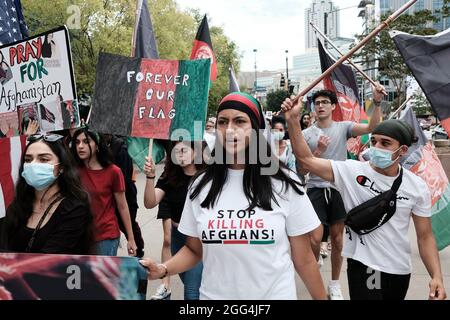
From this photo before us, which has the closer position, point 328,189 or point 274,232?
point 274,232

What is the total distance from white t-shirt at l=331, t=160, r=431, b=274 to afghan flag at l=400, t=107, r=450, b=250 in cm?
310

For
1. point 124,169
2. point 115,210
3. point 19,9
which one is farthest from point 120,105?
→ point 19,9

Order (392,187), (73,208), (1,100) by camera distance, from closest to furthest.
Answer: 1. (73,208)
2. (392,187)
3. (1,100)

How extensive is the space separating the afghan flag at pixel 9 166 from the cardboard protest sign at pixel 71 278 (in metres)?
0.97

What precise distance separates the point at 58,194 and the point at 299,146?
4.55ft

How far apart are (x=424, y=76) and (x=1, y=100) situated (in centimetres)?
316

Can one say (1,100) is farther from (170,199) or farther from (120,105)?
(170,199)

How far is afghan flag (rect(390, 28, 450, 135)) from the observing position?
3.60 m

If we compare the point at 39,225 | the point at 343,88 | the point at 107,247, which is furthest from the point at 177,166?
the point at 343,88

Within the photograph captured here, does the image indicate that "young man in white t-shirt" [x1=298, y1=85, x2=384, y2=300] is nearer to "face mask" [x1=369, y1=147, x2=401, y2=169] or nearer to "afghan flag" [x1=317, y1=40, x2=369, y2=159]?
"face mask" [x1=369, y1=147, x2=401, y2=169]

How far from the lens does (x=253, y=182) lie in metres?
2.48

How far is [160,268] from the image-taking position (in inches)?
96.7

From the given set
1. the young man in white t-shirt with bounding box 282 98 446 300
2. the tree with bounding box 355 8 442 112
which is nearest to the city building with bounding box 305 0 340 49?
the tree with bounding box 355 8 442 112

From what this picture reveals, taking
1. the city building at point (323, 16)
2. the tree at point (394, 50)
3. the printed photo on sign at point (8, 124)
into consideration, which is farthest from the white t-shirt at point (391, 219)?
the city building at point (323, 16)
